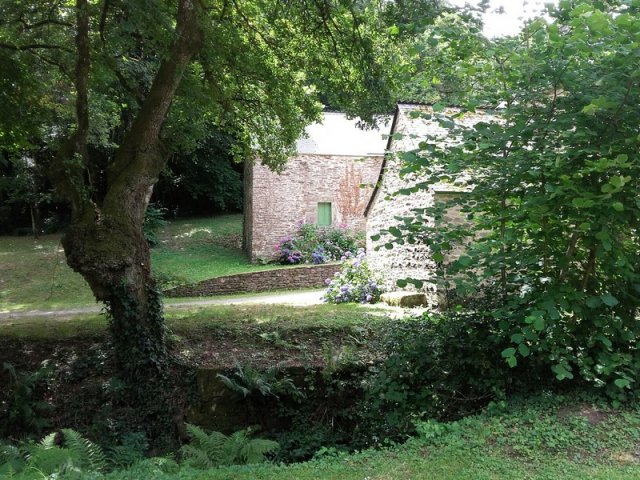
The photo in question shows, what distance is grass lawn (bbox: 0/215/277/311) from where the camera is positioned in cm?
1830

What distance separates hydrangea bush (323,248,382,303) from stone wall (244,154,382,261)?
9.22 m

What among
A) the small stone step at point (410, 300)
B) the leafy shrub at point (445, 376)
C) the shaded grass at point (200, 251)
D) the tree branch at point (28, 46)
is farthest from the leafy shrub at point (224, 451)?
the shaded grass at point (200, 251)

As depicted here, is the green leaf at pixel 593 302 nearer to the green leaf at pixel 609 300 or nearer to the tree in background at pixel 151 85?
the green leaf at pixel 609 300

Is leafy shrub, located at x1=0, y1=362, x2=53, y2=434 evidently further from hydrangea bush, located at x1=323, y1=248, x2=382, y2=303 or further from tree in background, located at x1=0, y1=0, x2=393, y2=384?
hydrangea bush, located at x1=323, y1=248, x2=382, y2=303

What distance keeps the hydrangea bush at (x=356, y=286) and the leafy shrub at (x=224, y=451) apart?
8.20m

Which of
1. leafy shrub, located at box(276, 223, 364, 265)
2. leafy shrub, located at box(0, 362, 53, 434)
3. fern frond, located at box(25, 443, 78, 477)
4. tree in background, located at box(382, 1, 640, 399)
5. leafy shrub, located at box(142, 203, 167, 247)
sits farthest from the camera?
leafy shrub, located at box(142, 203, 167, 247)

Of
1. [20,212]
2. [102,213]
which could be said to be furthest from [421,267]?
[20,212]

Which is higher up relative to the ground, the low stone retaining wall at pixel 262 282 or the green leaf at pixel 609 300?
the green leaf at pixel 609 300

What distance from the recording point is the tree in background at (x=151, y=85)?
26.8 feet

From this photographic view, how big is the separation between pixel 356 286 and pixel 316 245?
9395 mm

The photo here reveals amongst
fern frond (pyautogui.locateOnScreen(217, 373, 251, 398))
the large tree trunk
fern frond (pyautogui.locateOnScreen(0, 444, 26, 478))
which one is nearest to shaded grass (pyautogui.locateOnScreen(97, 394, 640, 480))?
fern frond (pyautogui.locateOnScreen(0, 444, 26, 478))

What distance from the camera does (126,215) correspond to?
27.3 feet

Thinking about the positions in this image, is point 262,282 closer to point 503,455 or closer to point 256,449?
point 256,449

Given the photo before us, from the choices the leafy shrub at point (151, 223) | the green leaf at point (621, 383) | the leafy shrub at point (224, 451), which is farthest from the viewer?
the leafy shrub at point (151, 223)
